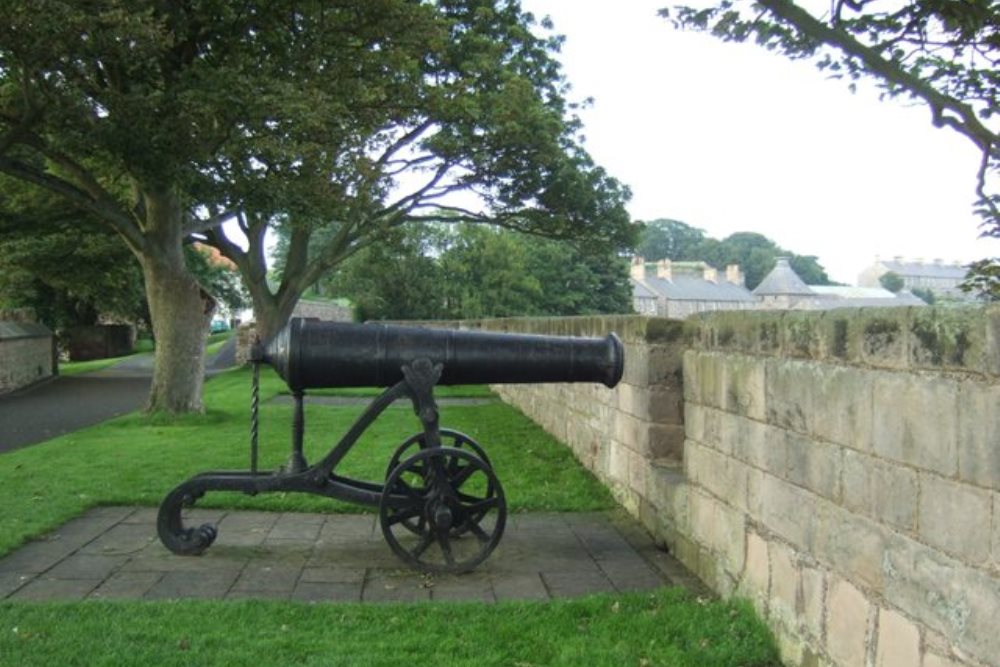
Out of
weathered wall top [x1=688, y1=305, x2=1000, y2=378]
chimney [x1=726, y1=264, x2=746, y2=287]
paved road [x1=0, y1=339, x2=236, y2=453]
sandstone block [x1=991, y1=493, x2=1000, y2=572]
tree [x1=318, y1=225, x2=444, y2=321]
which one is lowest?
paved road [x1=0, y1=339, x2=236, y2=453]

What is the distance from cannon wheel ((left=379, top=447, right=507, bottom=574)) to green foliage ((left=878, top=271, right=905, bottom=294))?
96920 millimetres

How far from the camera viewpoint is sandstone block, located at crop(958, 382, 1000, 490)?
238cm

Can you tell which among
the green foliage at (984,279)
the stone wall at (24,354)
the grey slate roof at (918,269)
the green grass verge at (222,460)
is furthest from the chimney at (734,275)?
the green foliage at (984,279)

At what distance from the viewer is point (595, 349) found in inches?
209

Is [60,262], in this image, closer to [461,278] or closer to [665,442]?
[665,442]

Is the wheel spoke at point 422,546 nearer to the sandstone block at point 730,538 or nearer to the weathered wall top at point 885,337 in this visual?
the sandstone block at point 730,538

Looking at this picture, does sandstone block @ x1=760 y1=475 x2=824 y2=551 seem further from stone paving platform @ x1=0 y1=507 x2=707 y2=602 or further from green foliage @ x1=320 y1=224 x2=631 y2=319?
green foliage @ x1=320 y1=224 x2=631 y2=319

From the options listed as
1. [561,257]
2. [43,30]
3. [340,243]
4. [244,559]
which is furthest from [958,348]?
[561,257]

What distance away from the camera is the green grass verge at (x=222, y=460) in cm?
657

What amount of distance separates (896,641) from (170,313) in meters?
11.7

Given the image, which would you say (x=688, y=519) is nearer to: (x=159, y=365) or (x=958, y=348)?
(x=958, y=348)

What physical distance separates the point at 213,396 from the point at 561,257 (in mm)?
44063

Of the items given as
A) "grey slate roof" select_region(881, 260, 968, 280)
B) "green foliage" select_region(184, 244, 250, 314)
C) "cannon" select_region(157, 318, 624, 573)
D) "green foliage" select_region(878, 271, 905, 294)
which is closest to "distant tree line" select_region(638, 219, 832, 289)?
"grey slate roof" select_region(881, 260, 968, 280)

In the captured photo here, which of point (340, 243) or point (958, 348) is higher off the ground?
point (340, 243)
